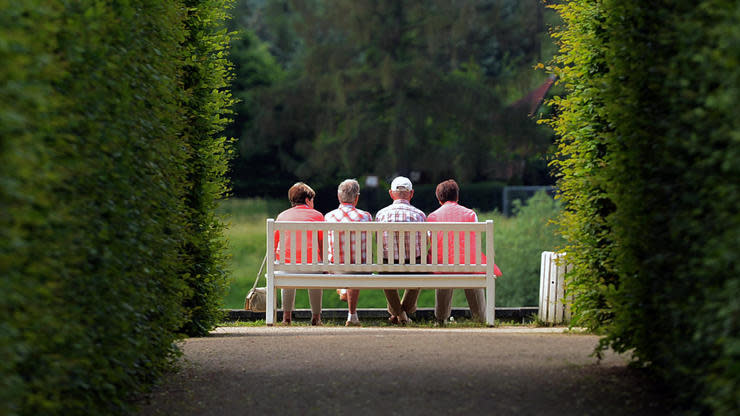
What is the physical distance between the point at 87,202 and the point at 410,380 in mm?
2456

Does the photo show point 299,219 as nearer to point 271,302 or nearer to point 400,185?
point 271,302

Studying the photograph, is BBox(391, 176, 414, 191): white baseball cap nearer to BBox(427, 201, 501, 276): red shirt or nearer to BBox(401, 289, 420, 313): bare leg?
BBox(427, 201, 501, 276): red shirt

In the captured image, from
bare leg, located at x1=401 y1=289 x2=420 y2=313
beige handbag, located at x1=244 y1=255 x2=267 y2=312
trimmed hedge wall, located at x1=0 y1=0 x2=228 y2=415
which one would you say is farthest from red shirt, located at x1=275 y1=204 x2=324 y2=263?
trimmed hedge wall, located at x1=0 y1=0 x2=228 y2=415

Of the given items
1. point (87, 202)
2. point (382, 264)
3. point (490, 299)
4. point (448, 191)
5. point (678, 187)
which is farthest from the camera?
point (448, 191)

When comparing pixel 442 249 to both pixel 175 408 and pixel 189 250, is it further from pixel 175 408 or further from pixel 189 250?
pixel 175 408

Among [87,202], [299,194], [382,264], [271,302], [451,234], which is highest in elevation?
[87,202]

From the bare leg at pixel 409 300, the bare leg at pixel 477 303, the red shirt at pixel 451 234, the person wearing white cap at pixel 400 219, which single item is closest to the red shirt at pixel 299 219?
the person wearing white cap at pixel 400 219

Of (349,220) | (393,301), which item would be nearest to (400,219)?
(349,220)

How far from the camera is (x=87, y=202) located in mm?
4480

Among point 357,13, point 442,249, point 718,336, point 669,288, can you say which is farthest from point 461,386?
point 357,13

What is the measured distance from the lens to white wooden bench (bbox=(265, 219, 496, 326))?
10.4 metres

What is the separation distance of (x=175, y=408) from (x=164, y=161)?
154 cm

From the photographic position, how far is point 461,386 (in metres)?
5.83

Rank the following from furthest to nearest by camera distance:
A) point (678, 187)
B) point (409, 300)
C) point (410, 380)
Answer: point (409, 300) < point (410, 380) < point (678, 187)
